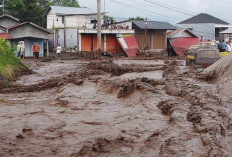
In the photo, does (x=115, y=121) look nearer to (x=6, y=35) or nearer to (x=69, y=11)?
(x=6, y=35)

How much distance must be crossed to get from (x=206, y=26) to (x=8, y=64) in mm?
39361

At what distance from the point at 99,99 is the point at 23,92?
3.09 m

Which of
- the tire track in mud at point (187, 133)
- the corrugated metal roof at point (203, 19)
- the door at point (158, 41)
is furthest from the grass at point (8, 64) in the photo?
the corrugated metal roof at point (203, 19)

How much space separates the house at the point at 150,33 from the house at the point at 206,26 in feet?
37.9

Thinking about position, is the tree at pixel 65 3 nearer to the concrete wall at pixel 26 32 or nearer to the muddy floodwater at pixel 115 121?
the concrete wall at pixel 26 32

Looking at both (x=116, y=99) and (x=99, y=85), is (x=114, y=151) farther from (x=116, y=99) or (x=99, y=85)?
(x=99, y=85)

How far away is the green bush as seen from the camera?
15258 mm

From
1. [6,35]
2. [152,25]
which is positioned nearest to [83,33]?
[6,35]

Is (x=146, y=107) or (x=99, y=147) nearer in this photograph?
(x=99, y=147)

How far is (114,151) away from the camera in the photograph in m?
5.72

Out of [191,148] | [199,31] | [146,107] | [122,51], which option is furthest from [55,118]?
[199,31]

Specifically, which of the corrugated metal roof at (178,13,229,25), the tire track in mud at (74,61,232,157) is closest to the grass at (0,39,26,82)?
the tire track in mud at (74,61,232,157)

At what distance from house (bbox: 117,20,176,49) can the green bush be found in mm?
21061

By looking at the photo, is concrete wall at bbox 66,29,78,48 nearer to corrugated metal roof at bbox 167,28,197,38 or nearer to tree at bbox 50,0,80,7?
corrugated metal roof at bbox 167,28,197,38
